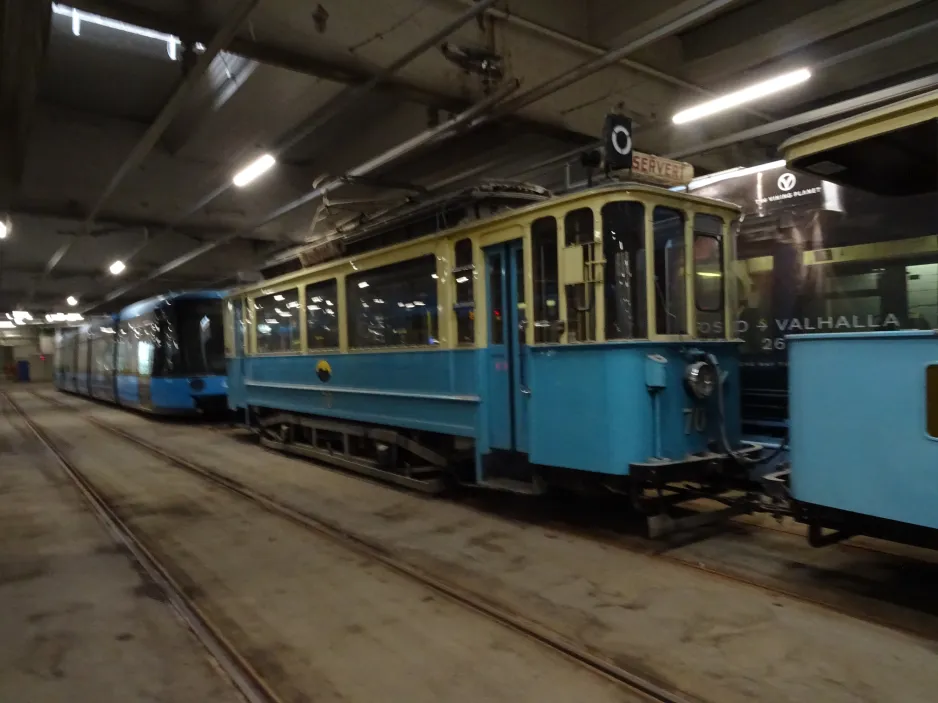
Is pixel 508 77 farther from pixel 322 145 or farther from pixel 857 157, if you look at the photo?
pixel 322 145

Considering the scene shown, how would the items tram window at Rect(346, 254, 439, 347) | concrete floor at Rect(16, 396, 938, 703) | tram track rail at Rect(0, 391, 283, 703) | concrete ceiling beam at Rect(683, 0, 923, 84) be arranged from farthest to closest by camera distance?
1. concrete ceiling beam at Rect(683, 0, 923, 84)
2. tram window at Rect(346, 254, 439, 347)
3. tram track rail at Rect(0, 391, 283, 703)
4. concrete floor at Rect(16, 396, 938, 703)

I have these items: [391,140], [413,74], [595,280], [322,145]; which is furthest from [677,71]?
[322,145]

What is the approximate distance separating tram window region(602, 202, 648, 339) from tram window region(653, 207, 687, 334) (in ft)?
0.67

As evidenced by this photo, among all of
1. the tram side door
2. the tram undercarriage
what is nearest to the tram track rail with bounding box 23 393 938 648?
the tram undercarriage

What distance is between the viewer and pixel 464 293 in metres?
6.48

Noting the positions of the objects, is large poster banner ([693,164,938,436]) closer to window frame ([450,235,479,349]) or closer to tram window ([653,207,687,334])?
tram window ([653,207,687,334])

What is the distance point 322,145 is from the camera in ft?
41.9

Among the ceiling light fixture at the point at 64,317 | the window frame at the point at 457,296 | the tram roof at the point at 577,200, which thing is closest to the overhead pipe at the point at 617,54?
the tram roof at the point at 577,200

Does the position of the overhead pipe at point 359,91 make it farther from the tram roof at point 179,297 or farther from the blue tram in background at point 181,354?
the blue tram in background at point 181,354

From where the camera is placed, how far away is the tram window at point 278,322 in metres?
9.70

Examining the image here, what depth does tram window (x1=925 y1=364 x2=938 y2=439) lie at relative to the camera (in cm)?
334

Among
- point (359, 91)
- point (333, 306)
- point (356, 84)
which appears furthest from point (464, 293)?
point (356, 84)

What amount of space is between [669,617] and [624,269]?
2535 mm

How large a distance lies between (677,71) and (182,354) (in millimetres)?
11735
